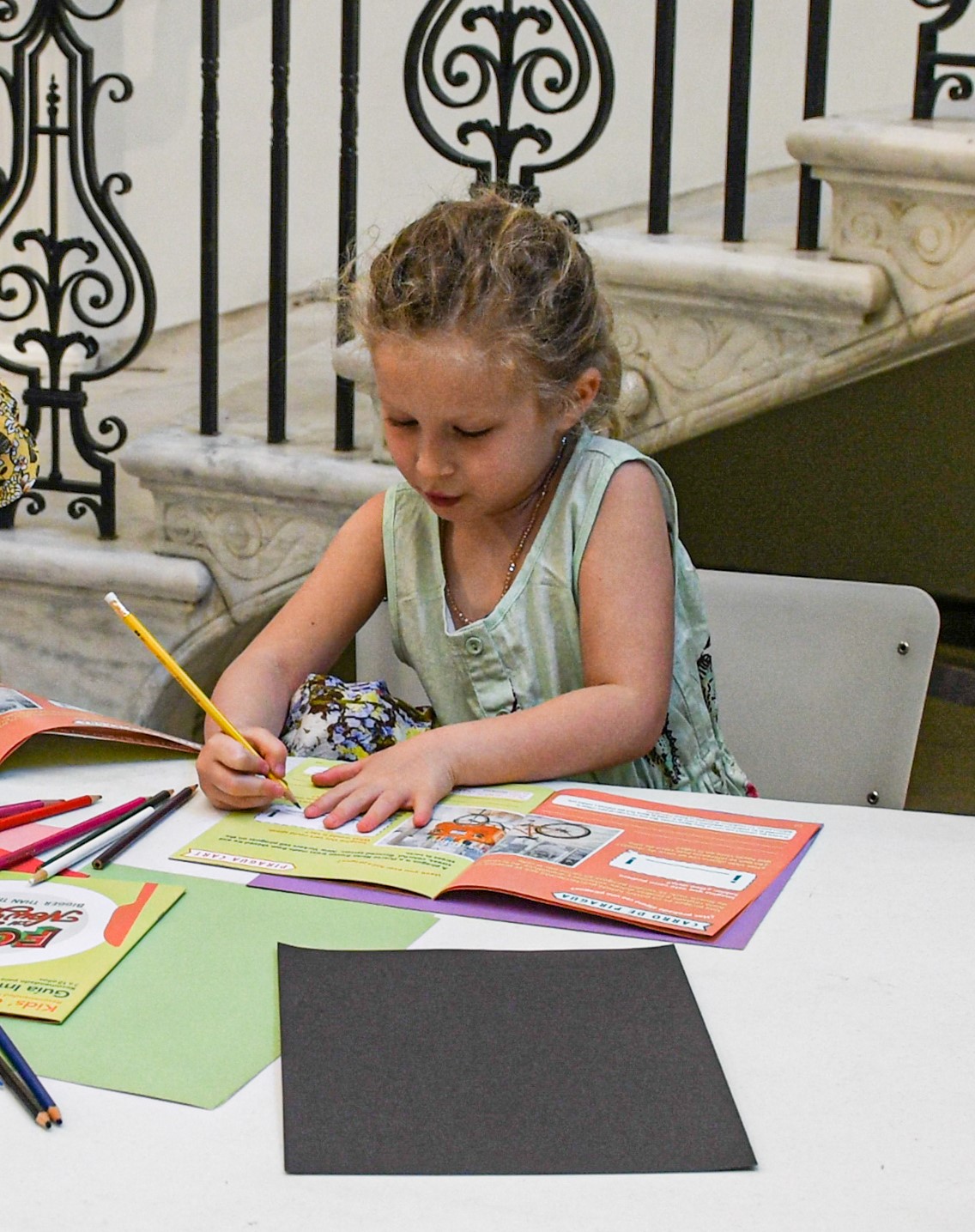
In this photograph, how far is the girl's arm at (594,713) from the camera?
1152mm

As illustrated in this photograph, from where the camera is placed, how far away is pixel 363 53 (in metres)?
3.62

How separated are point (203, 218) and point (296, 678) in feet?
3.87

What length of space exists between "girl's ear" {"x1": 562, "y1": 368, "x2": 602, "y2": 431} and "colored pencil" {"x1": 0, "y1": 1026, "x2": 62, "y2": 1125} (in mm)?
921

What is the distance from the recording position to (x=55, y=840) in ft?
3.44

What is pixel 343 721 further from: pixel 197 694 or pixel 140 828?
pixel 140 828

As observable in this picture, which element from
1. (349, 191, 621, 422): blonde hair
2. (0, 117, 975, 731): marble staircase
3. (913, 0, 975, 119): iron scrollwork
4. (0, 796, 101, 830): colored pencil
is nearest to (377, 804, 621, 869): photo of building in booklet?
(0, 796, 101, 830): colored pencil

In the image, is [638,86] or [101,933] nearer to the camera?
[101,933]

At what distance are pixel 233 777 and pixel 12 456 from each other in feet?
1.60

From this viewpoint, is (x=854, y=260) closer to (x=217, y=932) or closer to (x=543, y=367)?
(x=543, y=367)

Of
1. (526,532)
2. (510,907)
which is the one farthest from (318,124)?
(510,907)

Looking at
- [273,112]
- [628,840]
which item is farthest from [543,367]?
[273,112]

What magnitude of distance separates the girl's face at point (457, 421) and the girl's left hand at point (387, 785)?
29 cm

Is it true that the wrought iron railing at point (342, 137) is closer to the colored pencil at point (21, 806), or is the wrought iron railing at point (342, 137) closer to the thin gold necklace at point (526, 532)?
the thin gold necklace at point (526, 532)

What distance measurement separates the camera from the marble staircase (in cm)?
190
